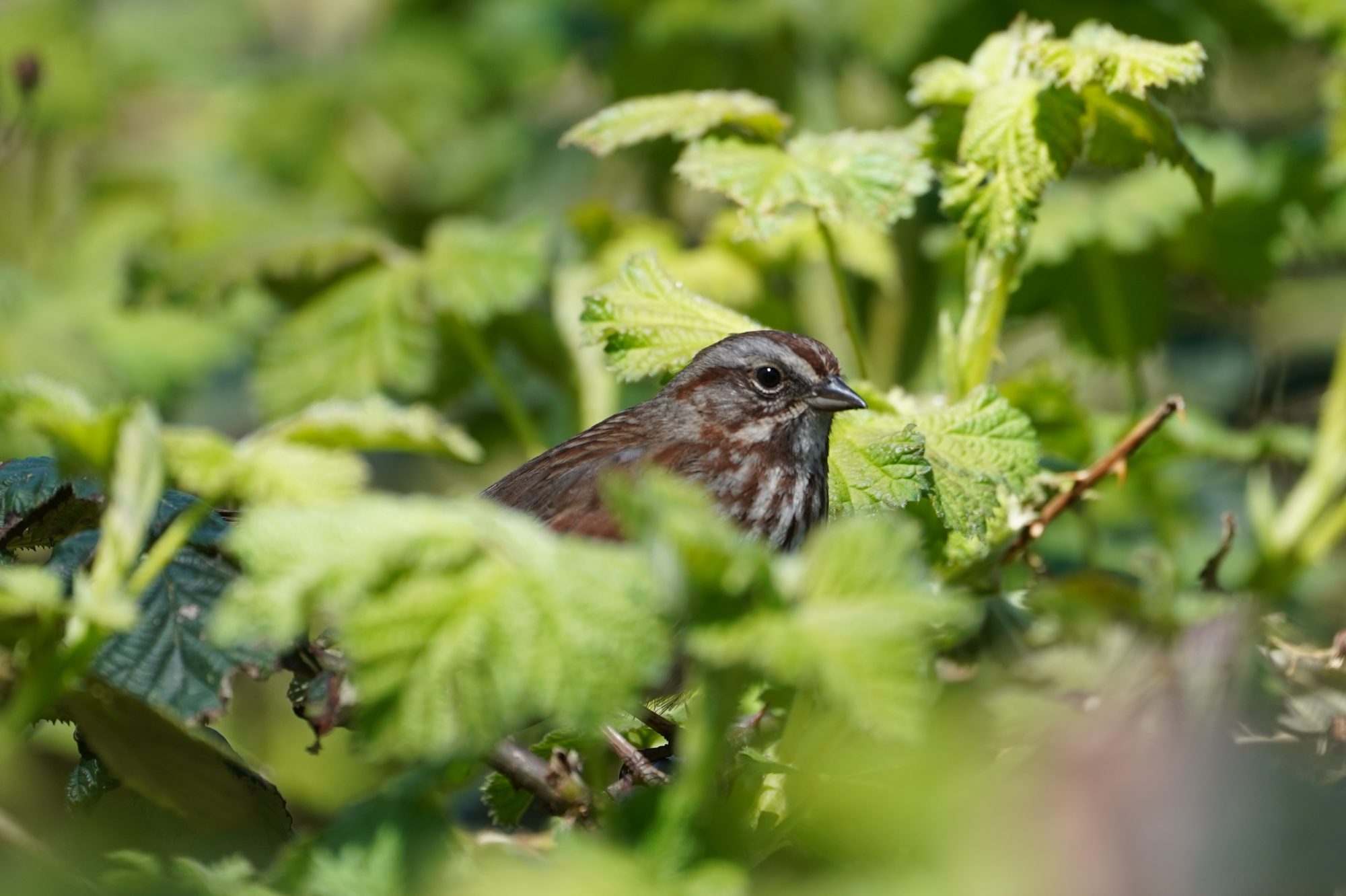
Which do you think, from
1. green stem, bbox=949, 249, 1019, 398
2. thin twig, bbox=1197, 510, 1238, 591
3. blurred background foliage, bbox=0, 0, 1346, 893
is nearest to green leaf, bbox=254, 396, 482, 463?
blurred background foliage, bbox=0, 0, 1346, 893

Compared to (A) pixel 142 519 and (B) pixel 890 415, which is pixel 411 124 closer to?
(B) pixel 890 415

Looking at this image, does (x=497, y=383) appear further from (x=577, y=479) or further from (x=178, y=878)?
(x=178, y=878)

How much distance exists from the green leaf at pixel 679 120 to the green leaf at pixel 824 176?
0.14 feet

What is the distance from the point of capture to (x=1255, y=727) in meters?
2.13

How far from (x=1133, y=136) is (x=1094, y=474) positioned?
0.48 meters

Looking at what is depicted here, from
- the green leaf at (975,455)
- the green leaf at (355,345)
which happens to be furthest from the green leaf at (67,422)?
the green leaf at (355,345)

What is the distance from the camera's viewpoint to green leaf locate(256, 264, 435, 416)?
124 inches

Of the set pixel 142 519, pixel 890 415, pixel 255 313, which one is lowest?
pixel 255 313

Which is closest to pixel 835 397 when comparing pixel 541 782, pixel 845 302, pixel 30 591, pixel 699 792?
pixel 845 302

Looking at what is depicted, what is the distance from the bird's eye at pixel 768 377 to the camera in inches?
99.6

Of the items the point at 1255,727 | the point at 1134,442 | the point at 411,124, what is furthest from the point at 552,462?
the point at 411,124

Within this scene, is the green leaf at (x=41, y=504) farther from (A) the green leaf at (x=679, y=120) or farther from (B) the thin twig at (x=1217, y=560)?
(B) the thin twig at (x=1217, y=560)

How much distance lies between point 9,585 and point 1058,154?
1.45 meters

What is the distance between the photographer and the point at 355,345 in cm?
320
